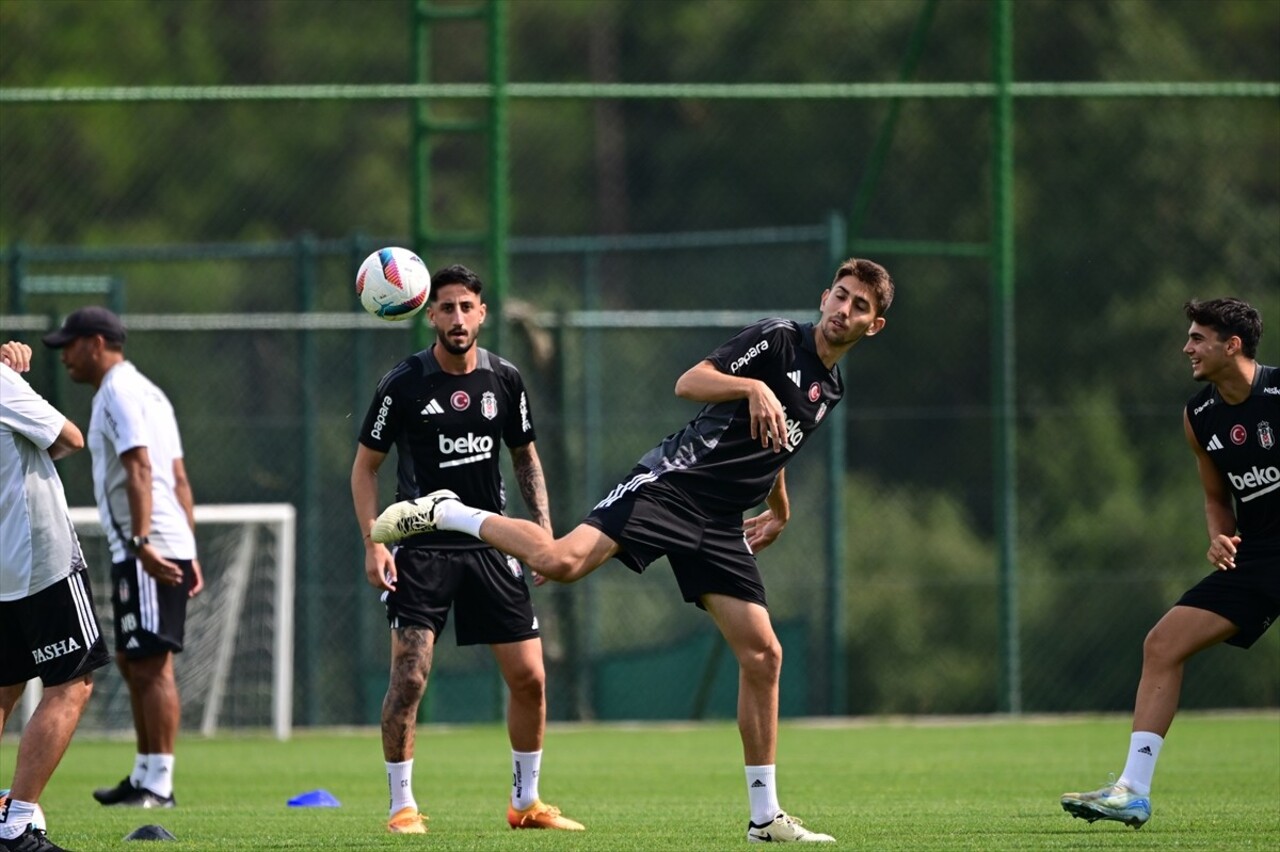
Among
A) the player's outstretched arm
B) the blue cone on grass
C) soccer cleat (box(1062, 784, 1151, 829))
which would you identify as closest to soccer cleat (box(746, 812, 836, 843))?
soccer cleat (box(1062, 784, 1151, 829))

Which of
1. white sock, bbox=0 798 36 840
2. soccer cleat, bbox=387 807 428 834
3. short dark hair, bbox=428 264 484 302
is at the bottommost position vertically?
soccer cleat, bbox=387 807 428 834

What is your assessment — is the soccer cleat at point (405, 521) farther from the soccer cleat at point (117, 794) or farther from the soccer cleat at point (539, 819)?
the soccer cleat at point (117, 794)

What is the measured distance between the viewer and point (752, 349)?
7480 mm

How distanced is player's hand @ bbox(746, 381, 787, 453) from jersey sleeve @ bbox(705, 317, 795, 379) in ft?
0.69

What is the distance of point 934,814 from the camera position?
8.48 m

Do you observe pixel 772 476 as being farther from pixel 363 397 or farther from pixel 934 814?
pixel 363 397

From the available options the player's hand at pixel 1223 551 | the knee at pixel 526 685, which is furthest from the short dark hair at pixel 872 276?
the knee at pixel 526 685

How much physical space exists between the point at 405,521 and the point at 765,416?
1.66 m

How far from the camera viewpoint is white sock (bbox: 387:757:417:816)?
811 centimetres

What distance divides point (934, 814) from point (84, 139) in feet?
68.9

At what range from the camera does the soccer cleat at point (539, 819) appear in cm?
822

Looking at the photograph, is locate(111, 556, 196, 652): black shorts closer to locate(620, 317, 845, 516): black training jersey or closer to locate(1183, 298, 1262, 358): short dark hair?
locate(620, 317, 845, 516): black training jersey

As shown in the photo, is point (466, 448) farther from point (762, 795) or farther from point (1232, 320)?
point (1232, 320)

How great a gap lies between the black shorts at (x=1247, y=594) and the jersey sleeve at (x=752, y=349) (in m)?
2.00
